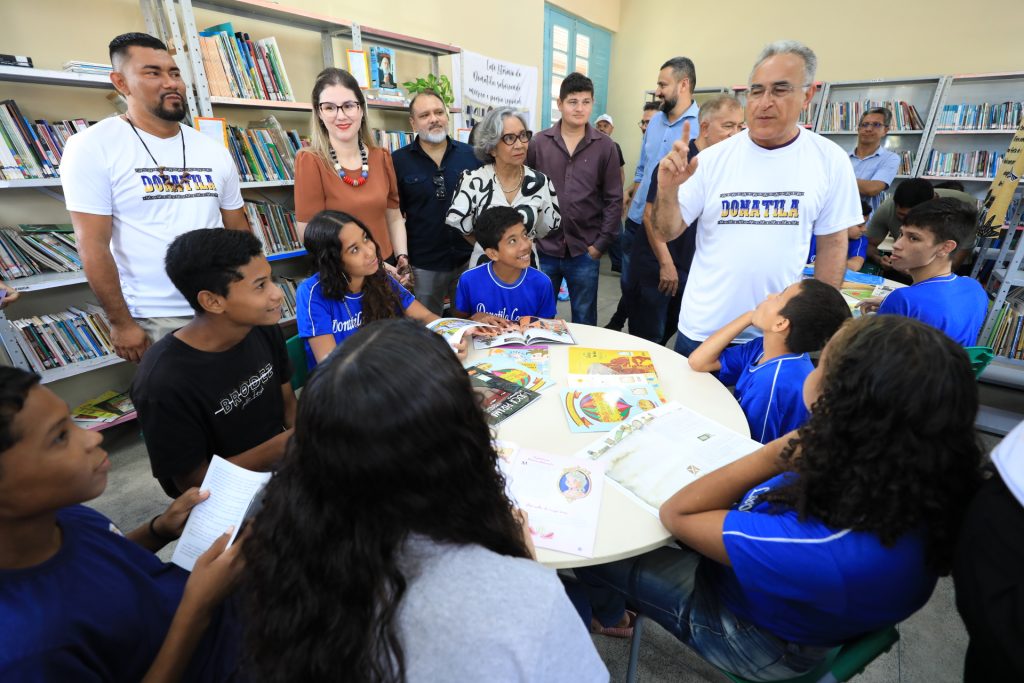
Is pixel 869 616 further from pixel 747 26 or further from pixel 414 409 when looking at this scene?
pixel 747 26

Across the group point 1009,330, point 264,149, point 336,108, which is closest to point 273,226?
point 264,149

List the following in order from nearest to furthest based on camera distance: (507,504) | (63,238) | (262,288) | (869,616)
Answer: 1. (507,504)
2. (869,616)
3. (262,288)
4. (63,238)

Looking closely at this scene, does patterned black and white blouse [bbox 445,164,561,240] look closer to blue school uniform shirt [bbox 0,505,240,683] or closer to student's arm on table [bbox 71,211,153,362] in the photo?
student's arm on table [bbox 71,211,153,362]

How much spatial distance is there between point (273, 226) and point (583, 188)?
6.25 ft

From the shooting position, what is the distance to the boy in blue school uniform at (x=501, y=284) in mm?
2100

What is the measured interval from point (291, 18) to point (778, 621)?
3.60m

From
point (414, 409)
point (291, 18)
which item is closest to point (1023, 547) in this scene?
point (414, 409)

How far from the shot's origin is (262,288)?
135cm

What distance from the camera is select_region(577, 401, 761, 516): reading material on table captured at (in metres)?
1.07

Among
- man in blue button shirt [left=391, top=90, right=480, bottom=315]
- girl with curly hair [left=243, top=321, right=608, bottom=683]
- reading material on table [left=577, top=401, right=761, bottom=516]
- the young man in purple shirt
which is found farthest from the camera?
the young man in purple shirt

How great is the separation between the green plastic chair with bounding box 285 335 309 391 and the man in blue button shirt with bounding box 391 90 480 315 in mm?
1161

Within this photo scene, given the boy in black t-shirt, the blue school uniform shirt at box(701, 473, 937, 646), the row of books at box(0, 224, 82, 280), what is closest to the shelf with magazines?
the blue school uniform shirt at box(701, 473, 937, 646)

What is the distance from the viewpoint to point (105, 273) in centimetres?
178

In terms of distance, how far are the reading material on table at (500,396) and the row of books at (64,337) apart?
1.97m
